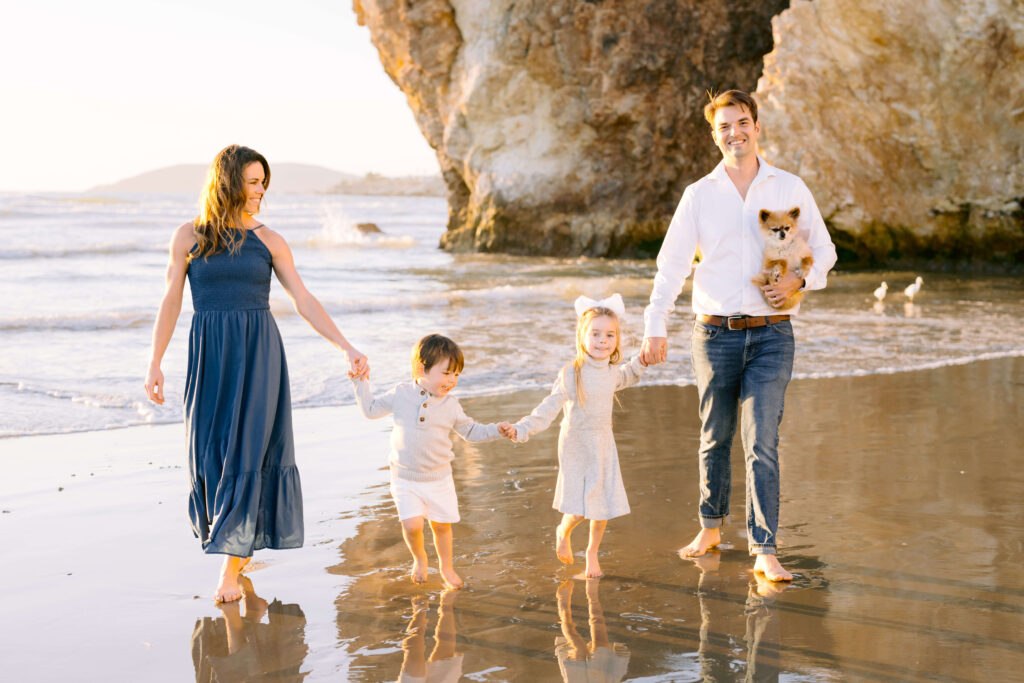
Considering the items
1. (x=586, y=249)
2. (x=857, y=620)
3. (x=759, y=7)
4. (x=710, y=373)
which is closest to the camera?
(x=857, y=620)

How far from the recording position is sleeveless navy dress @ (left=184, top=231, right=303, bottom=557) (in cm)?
389

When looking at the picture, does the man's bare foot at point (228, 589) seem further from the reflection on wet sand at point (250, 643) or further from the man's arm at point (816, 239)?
the man's arm at point (816, 239)

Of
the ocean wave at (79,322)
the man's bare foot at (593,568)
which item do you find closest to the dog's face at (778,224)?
the man's bare foot at (593,568)

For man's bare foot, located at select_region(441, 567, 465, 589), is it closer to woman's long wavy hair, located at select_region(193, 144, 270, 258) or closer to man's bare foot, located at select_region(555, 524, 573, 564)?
man's bare foot, located at select_region(555, 524, 573, 564)

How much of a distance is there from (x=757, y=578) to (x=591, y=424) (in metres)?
0.89

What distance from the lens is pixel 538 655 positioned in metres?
3.30

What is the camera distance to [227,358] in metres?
3.91

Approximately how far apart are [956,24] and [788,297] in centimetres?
1387

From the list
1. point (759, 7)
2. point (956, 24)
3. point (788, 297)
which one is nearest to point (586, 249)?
point (759, 7)

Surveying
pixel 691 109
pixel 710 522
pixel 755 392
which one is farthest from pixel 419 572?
pixel 691 109

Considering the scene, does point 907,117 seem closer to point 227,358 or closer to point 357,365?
point 357,365

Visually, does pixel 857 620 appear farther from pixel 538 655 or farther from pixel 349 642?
pixel 349 642

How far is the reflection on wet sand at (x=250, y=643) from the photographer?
3.21 meters

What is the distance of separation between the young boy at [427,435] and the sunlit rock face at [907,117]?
46.6ft
